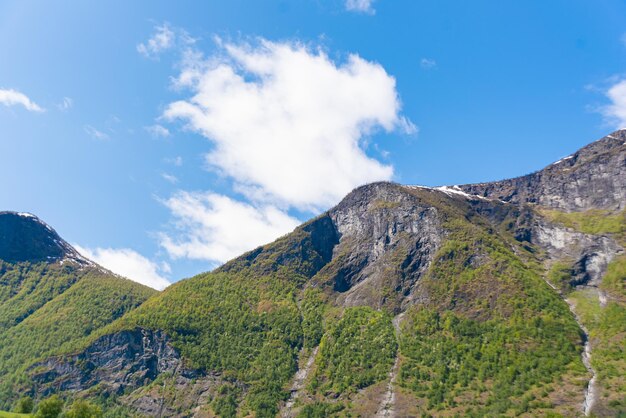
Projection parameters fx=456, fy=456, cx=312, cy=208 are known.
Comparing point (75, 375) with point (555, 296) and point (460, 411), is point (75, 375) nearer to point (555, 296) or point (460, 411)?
point (460, 411)

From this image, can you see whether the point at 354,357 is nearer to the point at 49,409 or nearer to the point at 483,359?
the point at 483,359

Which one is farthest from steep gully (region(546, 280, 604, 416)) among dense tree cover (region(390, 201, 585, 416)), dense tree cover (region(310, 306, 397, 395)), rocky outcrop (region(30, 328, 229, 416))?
rocky outcrop (region(30, 328, 229, 416))

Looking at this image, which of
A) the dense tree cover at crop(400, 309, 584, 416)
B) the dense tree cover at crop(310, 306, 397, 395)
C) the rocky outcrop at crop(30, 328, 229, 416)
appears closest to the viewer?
Result: the dense tree cover at crop(400, 309, 584, 416)

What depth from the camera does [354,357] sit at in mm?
179000

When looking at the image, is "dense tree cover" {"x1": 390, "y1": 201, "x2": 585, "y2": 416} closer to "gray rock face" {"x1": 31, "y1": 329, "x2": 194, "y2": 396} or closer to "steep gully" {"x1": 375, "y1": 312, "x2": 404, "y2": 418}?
"steep gully" {"x1": 375, "y1": 312, "x2": 404, "y2": 418}

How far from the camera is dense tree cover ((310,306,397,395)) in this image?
166250 mm

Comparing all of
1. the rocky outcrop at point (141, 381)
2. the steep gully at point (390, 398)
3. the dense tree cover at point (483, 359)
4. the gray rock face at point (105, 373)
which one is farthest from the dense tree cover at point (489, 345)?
the gray rock face at point (105, 373)

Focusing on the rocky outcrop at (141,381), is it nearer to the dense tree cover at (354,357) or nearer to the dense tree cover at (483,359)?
the dense tree cover at (354,357)

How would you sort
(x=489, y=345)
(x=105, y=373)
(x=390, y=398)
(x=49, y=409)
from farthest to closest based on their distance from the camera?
1. (x=105, y=373)
2. (x=489, y=345)
3. (x=390, y=398)
4. (x=49, y=409)

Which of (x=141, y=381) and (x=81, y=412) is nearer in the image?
(x=81, y=412)

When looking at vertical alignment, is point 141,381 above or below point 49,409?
above

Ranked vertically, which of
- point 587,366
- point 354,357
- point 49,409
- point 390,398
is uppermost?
point 587,366

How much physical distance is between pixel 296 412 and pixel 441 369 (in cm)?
5260

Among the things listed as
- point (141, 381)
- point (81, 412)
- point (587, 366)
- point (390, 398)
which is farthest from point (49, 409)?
point (587, 366)
